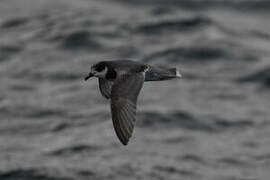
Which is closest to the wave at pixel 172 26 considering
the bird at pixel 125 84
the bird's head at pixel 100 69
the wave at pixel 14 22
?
the wave at pixel 14 22

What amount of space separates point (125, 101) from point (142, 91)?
294 inches

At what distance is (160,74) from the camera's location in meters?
8.69

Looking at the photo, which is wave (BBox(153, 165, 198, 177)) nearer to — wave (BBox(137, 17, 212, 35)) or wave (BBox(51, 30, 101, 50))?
wave (BBox(51, 30, 101, 50))

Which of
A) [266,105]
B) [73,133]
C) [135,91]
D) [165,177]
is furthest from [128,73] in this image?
[266,105]


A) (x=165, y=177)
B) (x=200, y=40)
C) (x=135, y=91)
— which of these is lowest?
(x=165, y=177)

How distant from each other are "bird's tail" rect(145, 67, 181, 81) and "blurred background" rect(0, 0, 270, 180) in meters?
4.03

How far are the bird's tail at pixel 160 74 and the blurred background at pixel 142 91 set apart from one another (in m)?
4.03

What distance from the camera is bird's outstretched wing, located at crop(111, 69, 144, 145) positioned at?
25.9 feet

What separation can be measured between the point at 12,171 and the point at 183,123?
120 inches

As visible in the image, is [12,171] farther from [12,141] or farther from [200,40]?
[200,40]

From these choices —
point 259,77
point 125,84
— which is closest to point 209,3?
point 259,77

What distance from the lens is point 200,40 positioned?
685 inches

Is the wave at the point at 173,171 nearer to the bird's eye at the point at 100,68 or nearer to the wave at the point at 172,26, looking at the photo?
the bird's eye at the point at 100,68

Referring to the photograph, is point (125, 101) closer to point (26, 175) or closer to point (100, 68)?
point (100, 68)
